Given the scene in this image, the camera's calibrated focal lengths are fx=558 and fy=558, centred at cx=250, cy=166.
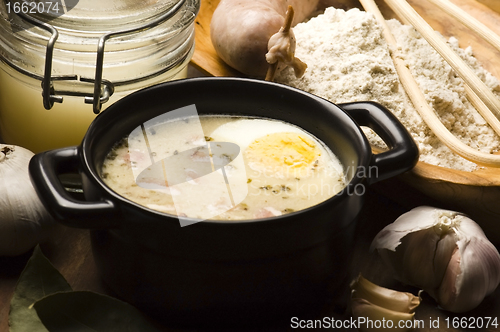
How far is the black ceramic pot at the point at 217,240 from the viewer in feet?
1.68

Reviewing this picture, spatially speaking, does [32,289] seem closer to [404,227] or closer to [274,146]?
[274,146]

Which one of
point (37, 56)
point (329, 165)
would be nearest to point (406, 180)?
point (329, 165)

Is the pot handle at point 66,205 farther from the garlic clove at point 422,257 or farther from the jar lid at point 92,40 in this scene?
the garlic clove at point 422,257

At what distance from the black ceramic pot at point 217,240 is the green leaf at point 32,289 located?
0.18 ft

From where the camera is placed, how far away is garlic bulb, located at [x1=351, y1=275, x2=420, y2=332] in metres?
0.60

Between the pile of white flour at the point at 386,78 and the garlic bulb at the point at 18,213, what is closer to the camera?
the garlic bulb at the point at 18,213

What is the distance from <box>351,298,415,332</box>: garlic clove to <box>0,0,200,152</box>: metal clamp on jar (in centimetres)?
40

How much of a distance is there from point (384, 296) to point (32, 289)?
38 cm

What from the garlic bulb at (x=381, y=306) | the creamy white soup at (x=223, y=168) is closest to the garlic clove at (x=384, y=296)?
the garlic bulb at (x=381, y=306)

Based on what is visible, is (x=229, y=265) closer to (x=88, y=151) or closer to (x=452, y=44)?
(x=88, y=151)

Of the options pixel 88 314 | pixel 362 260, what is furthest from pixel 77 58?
pixel 362 260

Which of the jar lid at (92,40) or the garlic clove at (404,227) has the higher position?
the jar lid at (92,40)

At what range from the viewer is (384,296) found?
0.62 meters

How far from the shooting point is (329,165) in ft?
2.23
